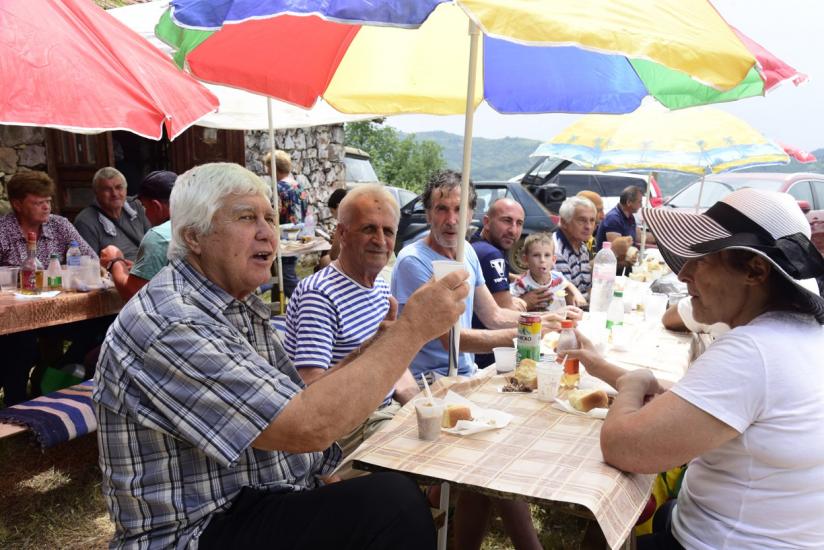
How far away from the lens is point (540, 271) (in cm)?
452

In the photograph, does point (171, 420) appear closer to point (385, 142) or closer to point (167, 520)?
point (167, 520)

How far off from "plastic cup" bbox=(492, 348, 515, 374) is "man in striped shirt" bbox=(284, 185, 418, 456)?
16.0 inches

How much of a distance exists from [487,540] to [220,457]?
6.64 feet

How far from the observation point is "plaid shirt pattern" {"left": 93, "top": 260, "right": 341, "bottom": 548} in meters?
1.53

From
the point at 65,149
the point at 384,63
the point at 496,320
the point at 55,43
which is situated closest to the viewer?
the point at 55,43

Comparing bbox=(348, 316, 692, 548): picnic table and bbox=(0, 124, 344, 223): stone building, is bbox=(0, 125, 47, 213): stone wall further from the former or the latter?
bbox=(348, 316, 692, 548): picnic table

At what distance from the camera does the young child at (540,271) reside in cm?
442

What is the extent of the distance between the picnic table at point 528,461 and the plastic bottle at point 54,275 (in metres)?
3.12

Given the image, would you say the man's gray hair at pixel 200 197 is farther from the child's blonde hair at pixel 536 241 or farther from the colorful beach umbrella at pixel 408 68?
the child's blonde hair at pixel 536 241

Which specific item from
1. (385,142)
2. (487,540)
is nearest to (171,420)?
(487,540)

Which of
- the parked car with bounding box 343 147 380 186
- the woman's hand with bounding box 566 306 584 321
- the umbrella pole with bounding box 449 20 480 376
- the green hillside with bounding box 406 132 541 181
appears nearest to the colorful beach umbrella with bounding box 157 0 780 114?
the umbrella pole with bounding box 449 20 480 376

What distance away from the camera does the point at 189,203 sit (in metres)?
1.83

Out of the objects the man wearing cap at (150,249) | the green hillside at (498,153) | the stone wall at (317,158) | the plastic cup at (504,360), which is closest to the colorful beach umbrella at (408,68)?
the plastic cup at (504,360)

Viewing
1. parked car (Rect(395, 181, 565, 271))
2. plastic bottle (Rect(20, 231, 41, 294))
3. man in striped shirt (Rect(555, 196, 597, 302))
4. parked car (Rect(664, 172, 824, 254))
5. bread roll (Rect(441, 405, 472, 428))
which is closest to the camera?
bread roll (Rect(441, 405, 472, 428))
